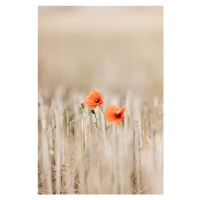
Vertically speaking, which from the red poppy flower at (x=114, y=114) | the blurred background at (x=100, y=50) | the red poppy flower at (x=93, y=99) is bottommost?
the red poppy flower at (x=114, y=114)

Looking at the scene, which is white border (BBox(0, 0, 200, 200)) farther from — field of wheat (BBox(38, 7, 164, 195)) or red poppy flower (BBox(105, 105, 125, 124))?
red poppy flower (BBox(105, 105, 125, 124))

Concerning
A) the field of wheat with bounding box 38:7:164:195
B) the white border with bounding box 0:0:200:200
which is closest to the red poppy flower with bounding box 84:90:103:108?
the field of wheat with bounding box 38:7:164:195
